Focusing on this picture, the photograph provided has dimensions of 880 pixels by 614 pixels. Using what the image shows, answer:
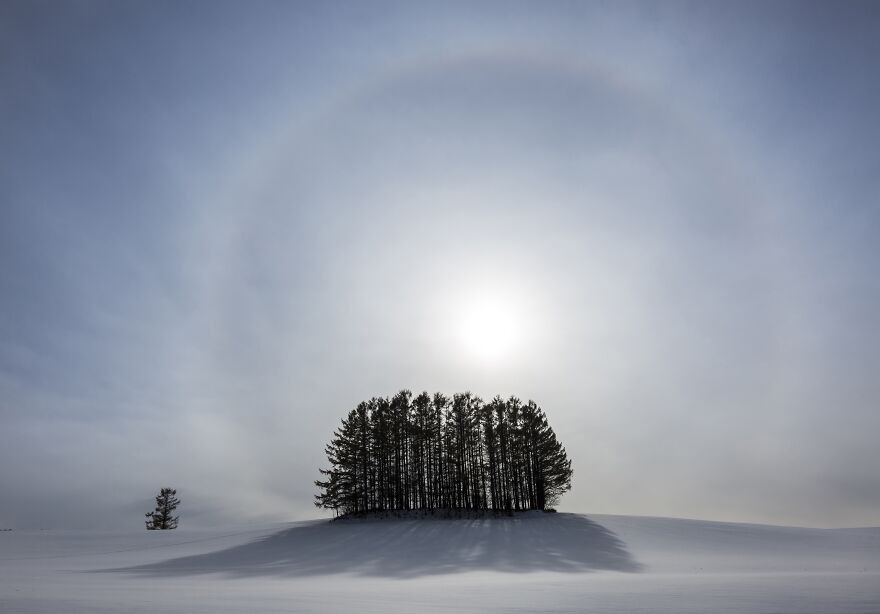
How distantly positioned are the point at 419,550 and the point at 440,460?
72.9ft

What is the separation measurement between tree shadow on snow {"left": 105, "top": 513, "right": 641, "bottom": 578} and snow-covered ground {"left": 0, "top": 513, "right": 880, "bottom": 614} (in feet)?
0.41

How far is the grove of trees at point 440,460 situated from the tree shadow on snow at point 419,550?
20.4 ft

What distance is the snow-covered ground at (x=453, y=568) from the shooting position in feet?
35.4

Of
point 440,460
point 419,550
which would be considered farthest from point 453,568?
point 440,460

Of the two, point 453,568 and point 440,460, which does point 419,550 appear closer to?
point 453,568

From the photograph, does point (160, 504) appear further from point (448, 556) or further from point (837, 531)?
point (837, 531)

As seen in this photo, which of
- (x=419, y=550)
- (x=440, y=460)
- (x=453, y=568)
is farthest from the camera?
(x=440, y=460)

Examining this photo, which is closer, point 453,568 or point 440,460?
point 453,568

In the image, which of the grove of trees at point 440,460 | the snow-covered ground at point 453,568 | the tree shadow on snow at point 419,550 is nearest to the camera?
the snow-covered ground at point 453,568

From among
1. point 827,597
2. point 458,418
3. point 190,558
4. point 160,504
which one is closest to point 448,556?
point 190,558

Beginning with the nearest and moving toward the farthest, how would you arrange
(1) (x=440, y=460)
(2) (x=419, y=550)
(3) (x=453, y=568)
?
(3) (x=453, y=568) < (2) (x=419, y=550) < (1) (x=440, y=460)

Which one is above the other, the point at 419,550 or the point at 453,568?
the point at 419,550

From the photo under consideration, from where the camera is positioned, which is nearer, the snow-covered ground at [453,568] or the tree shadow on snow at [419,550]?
the snow-covered ground at [453,568]

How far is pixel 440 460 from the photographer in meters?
55.3
